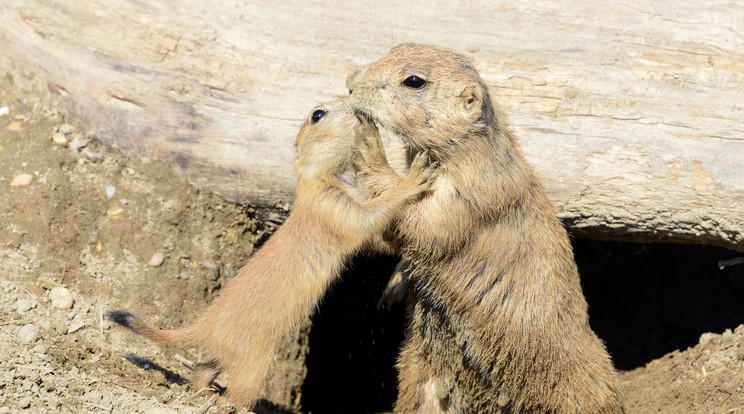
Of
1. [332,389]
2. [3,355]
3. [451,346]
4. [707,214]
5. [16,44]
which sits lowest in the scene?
[332,389]

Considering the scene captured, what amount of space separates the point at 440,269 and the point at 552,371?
1.02 metres

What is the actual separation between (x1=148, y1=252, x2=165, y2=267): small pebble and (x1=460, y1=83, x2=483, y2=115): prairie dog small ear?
112 inches

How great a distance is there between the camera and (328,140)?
4.87 m

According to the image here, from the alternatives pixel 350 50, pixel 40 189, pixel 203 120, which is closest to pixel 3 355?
pixel 40 189

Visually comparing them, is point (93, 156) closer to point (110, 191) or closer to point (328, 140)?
point (110, 191)

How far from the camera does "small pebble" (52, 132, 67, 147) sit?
5.88 meters

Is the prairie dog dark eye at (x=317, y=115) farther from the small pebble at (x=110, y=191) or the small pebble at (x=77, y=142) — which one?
the small pebble at (x=77, y=142)

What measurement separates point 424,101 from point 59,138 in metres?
3.36

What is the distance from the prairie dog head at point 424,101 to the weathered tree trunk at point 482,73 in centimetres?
101

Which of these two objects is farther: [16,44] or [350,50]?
[16,44]

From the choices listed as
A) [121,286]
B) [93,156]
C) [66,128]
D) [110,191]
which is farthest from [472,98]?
[66,128]

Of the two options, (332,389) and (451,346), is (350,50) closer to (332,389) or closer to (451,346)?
(451,346)

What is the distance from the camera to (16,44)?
239 inches

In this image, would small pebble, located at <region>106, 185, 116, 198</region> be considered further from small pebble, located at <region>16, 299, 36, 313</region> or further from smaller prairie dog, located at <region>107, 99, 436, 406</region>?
smaller prairie dog, located at <region>107, 99, 436, 406</region>
